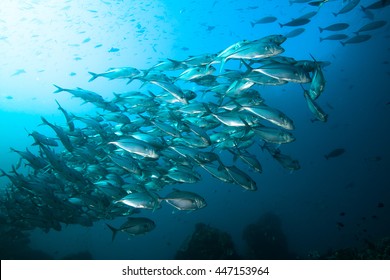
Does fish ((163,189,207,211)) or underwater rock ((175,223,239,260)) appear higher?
Answer: fish ((163,189,207,211))

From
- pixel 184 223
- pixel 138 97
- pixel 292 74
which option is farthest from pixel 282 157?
pixel 184 223

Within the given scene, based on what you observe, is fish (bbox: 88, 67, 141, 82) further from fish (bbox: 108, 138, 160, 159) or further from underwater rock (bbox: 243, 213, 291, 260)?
underwater rock (bbox: 243, 213, 291, 260)

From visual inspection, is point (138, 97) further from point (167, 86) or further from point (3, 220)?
point (3, 220)

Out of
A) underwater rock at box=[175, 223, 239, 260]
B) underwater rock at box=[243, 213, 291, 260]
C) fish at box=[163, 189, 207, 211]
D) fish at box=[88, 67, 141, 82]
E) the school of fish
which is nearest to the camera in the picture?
the school of fish

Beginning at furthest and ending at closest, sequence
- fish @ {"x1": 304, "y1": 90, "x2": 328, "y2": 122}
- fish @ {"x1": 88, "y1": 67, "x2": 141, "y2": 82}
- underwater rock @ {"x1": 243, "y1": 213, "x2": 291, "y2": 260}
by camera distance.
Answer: underwater rock @ {"x1": 243, "y1": 213, "x2": 291, "y2": 260} < fish @ {"x1": 88, "y1": 67, "x2": 141, "y2": 82} < fish @ {"x1": 304, "y1": 90, "x2": 328, "y2": 122}

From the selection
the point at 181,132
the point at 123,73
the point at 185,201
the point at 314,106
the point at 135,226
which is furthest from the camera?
the point at 123,73

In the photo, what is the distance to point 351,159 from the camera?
39.7m

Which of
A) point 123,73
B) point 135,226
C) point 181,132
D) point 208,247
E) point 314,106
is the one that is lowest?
point 208,247

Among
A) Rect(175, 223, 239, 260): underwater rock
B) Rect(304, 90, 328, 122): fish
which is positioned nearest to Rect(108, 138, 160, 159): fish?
Rect(304, 90, 328, 122): fish

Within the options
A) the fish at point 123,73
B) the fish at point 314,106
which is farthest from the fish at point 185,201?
the fish at point 123,73

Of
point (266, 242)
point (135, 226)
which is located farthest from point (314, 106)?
point (266, 242)

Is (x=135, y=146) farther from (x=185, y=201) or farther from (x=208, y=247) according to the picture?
(x=208, y=247)

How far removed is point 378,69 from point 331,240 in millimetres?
25497

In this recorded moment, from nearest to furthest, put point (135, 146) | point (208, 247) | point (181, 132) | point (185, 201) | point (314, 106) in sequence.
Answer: point (314, 106) < point (185, 201) < point (135, 146) < point (181, 132) < point (208, 247)
